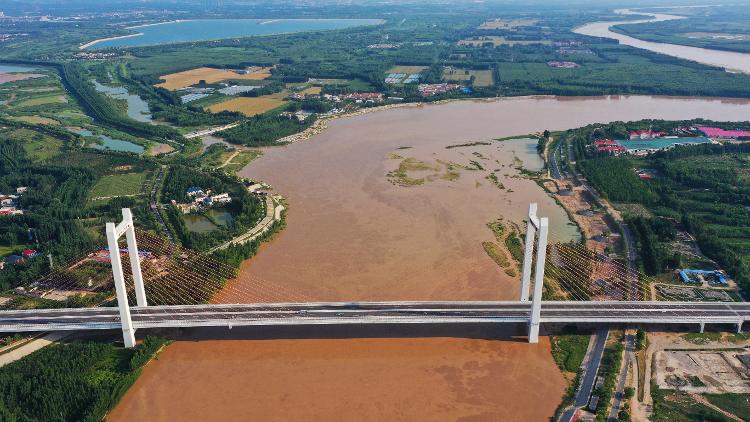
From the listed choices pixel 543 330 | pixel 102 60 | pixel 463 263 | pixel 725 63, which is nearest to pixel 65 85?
pixel 102 60

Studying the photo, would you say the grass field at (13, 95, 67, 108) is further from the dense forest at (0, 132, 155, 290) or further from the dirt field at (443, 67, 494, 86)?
the dirt field at (443, 67, 494, 86)

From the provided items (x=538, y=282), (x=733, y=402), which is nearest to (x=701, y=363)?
(x=733, y=402)

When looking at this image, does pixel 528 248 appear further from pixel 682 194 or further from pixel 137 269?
pixel 682 194

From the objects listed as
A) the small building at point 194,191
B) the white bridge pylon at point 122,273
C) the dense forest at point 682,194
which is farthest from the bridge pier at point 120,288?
the dense forest at point 682,194

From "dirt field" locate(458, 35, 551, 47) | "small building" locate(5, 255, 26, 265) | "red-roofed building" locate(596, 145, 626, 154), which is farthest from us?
"dirt field" locate(458, 35, 551, 47)

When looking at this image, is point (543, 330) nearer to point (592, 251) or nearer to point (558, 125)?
point (592, 251)

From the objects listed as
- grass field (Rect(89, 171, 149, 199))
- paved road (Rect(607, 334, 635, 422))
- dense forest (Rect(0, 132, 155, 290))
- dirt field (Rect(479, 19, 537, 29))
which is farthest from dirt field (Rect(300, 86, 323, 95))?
dirt field (Rect(479, 19, 537, 29))
